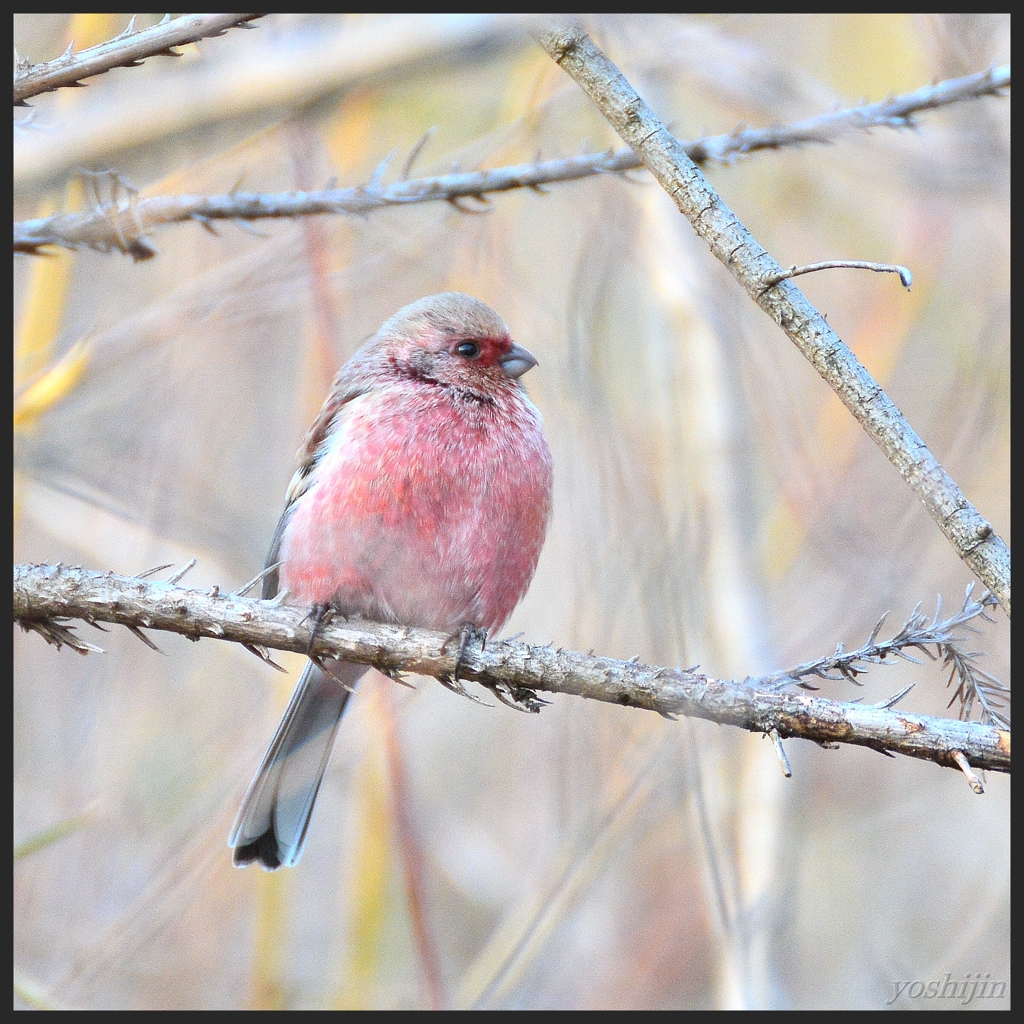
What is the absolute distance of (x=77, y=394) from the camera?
17.2ft

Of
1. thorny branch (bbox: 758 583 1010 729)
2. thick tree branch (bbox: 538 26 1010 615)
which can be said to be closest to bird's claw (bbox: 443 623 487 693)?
thorny branch (bbox: 758 583 1010 729)

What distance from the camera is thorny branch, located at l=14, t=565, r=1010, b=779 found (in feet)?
7.86

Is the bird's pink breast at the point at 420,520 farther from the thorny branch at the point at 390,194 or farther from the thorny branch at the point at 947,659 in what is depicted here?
the thorny branch at the point at 947,659

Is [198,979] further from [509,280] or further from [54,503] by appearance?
[509,280]

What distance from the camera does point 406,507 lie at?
3803 millimetres

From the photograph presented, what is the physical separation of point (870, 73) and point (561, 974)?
6.24 m

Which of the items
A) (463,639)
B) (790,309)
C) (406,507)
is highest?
(406,507)

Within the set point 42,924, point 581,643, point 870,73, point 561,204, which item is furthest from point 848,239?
point 42,924

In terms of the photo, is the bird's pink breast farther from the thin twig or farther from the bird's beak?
the thin twig

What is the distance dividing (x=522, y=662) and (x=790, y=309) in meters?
1.17

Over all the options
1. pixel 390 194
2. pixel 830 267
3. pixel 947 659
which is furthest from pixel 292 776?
pixel 830 267

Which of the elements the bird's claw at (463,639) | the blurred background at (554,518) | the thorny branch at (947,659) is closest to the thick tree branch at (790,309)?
the thorny branch at (947,659)

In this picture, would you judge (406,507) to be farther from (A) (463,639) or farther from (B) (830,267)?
(B) (830,267)

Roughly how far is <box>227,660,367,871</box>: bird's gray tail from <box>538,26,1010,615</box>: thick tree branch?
7.45 feet
